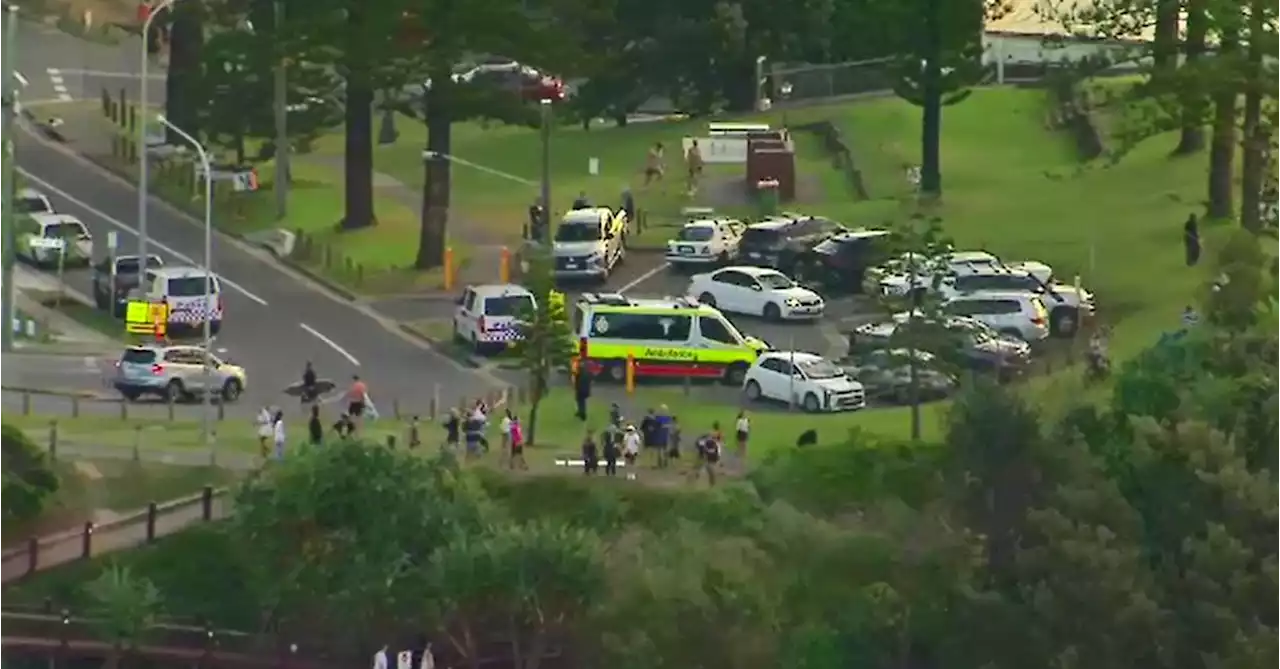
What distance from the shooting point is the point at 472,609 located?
45.9m

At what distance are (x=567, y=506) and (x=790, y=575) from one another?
5.09 m

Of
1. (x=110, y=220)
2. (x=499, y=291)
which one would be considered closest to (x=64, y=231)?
(x=110, y=220)

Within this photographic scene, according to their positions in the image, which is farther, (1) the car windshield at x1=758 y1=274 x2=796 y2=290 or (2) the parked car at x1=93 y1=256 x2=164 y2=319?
(2) the parked car at x1=93 y1=256 x2=164 y2=319

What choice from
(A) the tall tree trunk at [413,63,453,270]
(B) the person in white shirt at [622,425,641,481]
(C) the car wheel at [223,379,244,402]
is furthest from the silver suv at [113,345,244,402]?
(A) the tall tree trunk at [413,63,453,270]

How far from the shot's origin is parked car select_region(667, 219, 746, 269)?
211ft

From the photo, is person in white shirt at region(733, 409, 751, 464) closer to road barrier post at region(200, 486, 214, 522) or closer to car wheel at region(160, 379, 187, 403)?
road barrier post at region(200, 486, 214, 522)

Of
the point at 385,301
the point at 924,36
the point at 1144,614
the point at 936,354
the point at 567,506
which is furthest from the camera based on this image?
the point at 924,36

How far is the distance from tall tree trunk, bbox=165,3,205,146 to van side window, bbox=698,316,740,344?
17.6 meters

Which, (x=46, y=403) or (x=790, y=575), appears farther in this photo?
(x=46, y=403)

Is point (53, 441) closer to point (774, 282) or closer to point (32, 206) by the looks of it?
point (774, 282)

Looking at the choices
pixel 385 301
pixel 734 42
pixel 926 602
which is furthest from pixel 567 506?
pixel 734 42

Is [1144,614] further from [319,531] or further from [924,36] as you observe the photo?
[924,36]

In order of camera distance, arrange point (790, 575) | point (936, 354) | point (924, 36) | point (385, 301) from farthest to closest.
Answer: point (924, 36)
point (385, 301)
point (936, 354)
point (790, 575)

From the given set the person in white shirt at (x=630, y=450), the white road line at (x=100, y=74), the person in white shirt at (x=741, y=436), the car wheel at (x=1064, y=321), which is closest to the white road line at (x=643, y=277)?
the car wheel at (x=1064, y=321)
